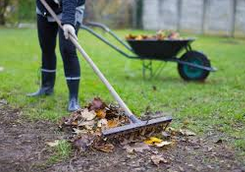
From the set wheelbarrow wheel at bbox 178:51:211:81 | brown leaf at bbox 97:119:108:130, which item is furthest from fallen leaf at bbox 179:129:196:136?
wheelbarrow wheel at bbox 178:51:211:81

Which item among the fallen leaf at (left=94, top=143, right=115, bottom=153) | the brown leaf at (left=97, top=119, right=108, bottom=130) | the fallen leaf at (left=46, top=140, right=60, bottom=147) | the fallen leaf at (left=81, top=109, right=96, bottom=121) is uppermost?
the fallen leaf at (left=81, top=109, right=96, bottom=121)

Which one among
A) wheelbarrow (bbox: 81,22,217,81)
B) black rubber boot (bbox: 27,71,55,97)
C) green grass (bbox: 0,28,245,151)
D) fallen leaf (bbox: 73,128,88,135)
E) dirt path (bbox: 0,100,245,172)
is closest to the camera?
dirt path (bbox: 0,100,245,172)

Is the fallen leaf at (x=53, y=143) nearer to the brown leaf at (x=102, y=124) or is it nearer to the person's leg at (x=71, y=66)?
the brown leaf at (x=102, y=124)

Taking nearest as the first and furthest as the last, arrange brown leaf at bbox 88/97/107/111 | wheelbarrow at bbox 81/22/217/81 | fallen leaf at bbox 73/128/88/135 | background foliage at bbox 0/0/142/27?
1. fallen leaf at bbox 73/128/88/135
2. brown leaf at bbox 88/97/107/111
3. wheelbarrow at bbox 81/22/217/81
4. background foliage at bbox 0/0/142/27

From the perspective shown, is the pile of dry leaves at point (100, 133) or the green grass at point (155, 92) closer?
the pile of dry leaves at point (100, 133)

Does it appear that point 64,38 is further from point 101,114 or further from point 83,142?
point 83,142

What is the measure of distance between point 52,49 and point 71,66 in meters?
0.55

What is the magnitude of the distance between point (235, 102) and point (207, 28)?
1207 cm

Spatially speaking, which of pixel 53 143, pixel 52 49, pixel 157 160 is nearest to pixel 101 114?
pixel 53 143

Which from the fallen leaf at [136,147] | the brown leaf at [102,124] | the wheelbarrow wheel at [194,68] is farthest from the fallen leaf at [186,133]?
the wheelbarrow wheel at [194,68]

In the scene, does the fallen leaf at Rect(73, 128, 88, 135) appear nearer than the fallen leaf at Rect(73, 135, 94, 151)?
No

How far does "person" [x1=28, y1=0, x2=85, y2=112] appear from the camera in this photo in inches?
→ 165

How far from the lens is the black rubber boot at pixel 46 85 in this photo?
5.20 m

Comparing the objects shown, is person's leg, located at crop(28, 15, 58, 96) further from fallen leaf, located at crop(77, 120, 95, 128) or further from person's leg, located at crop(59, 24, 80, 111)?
fallen leaf, located at crop(77, 120, 95, 128)
